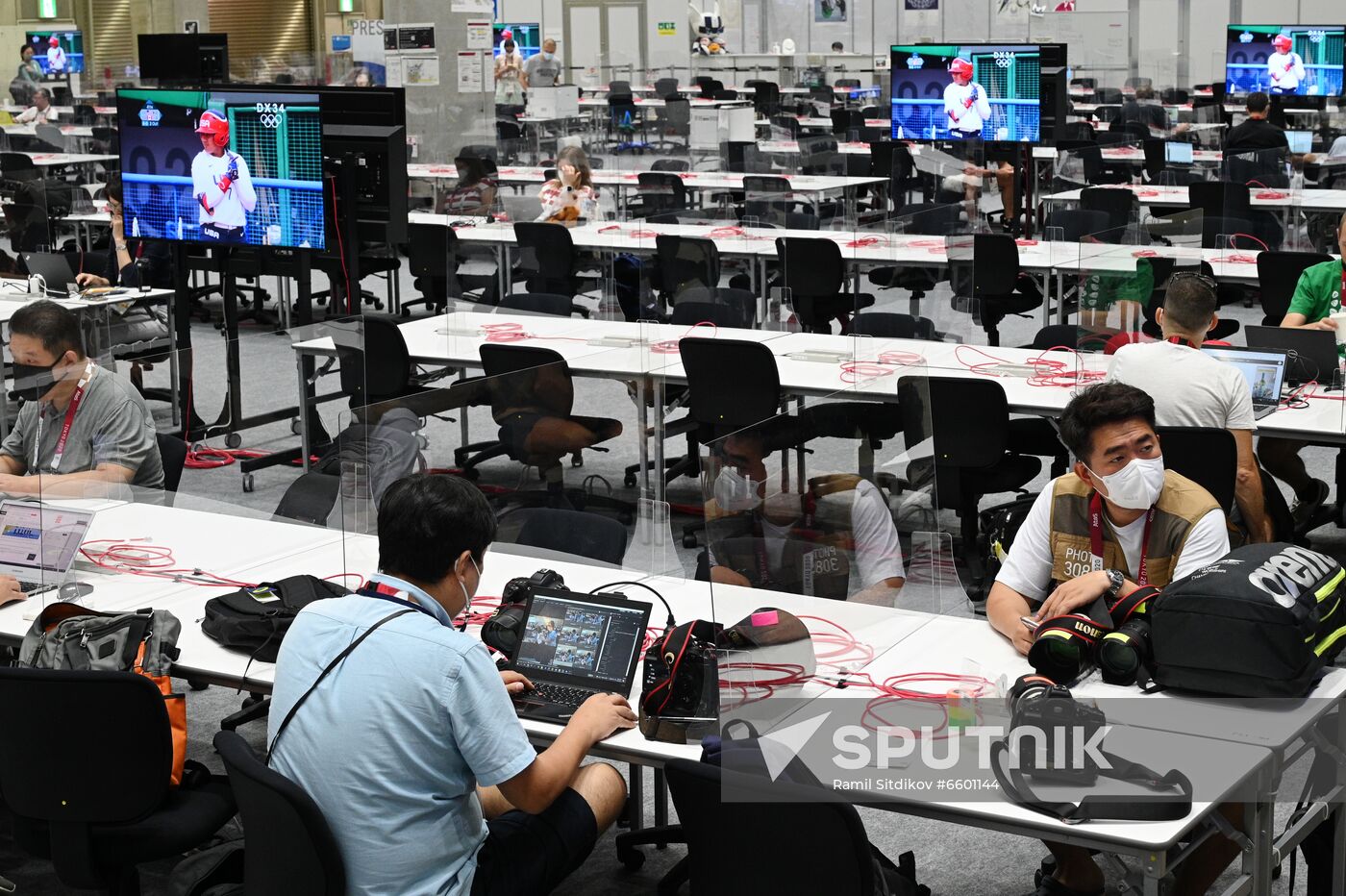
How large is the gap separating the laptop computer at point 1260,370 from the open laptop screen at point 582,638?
280cm

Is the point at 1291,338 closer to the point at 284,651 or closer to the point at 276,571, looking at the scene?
the point at 276,571

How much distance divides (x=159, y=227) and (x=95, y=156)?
299 inches

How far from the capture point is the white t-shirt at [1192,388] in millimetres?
4586

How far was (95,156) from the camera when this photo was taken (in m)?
14.0

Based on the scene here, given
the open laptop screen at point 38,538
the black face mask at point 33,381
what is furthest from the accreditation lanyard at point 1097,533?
the black face mask at point 33,381

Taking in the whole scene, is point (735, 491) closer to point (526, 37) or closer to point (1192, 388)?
point (1192, 388)

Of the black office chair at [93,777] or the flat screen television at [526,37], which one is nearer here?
the black office chair at [93,777]

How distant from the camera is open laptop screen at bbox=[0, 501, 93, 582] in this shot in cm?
382

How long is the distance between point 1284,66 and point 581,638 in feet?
45.1

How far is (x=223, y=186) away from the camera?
6.89m

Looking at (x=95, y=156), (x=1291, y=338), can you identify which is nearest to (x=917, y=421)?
(x=1291, y=338)

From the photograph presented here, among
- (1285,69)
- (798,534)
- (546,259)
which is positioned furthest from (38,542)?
(1285,69)

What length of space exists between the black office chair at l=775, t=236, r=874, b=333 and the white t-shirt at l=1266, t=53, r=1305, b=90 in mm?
8443

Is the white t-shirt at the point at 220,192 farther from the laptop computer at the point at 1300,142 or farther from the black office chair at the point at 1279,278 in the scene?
the laptop computer at the point at 1300,142
